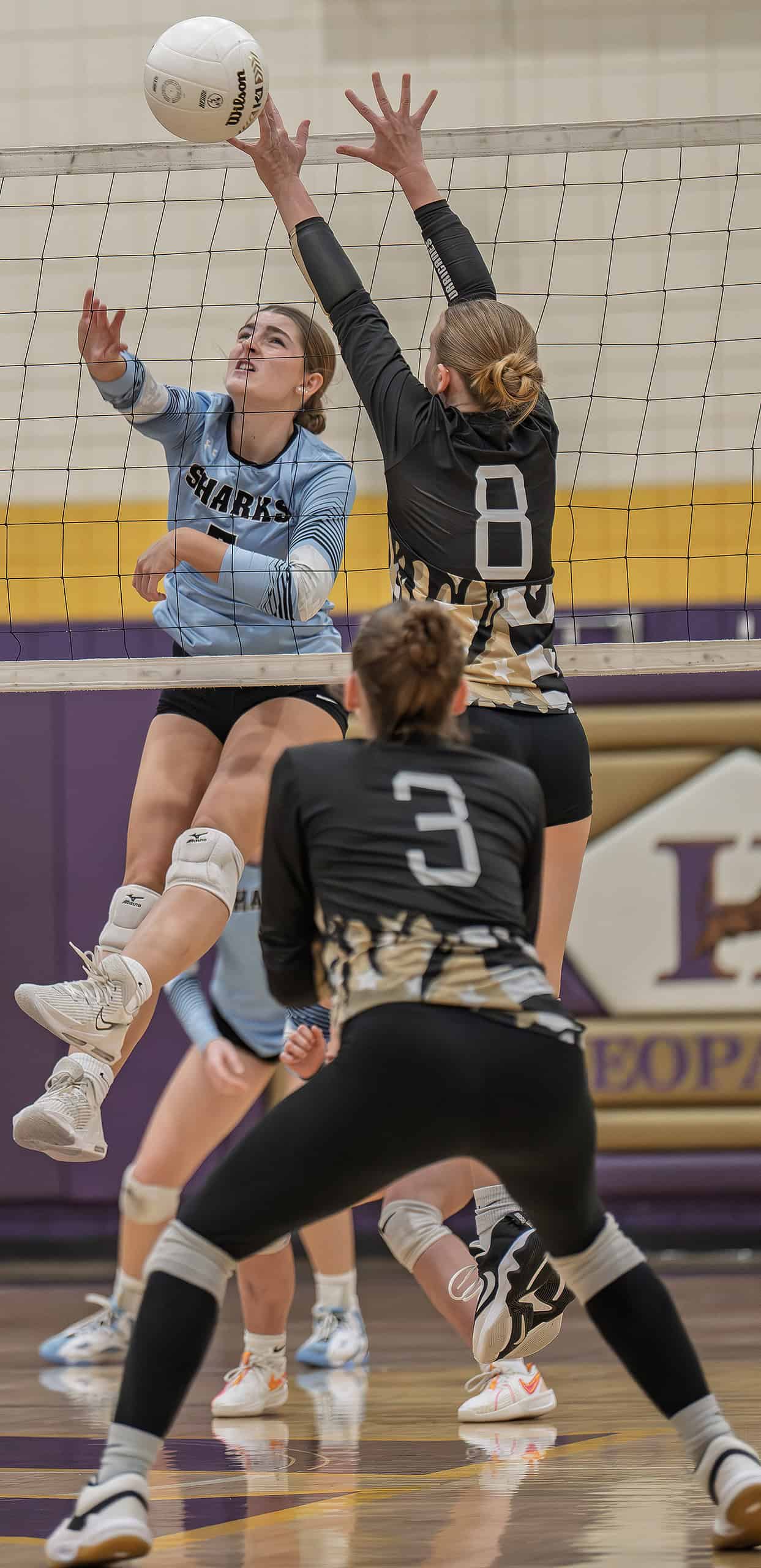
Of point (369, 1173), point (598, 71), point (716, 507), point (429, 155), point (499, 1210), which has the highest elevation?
point (598, 71)

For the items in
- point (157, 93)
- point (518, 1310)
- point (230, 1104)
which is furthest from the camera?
point (230, 1104)

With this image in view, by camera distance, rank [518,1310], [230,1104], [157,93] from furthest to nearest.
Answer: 1. [230,1104]
2. [157,93]
3. [518,1310]

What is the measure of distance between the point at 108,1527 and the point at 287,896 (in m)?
0.91

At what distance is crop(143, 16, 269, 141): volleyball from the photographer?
12.2 feet

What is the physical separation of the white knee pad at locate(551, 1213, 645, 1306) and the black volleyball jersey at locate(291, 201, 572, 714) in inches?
47.3

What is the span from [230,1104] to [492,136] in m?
2.57

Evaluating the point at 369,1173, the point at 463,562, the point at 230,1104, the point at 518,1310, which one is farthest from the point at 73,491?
the point at 369,1173

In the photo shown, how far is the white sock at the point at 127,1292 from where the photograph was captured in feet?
16.6

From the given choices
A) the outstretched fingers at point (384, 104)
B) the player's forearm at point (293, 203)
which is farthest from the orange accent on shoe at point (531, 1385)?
the outstretched fingers at point (384, 104)

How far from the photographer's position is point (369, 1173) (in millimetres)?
2426

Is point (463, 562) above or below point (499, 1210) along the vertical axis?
above

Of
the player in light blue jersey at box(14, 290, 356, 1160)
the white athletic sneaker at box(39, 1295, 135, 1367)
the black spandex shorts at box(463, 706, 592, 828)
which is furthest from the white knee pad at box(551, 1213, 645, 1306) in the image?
the white athletic sneaker at box(39, 1295, 135, 1367)

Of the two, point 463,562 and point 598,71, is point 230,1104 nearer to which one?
point 463,562

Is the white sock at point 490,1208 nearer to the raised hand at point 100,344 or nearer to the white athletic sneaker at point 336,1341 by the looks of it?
the white athletic sneaker at point 336,1341
